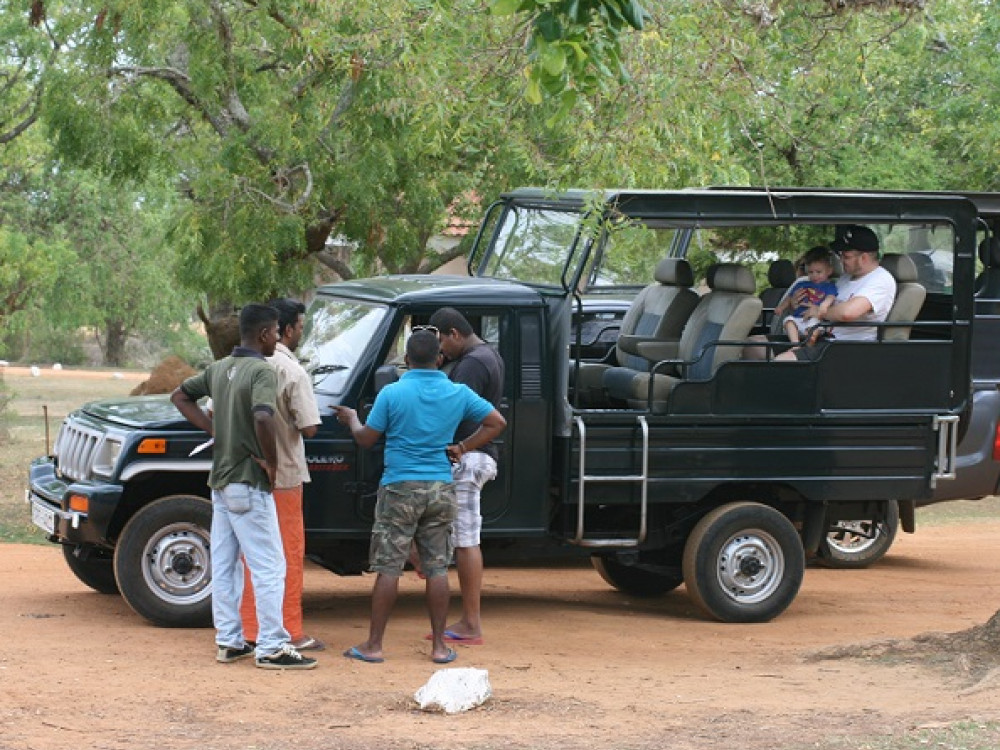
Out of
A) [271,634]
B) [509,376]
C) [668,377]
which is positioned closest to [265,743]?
Result: [271,634]

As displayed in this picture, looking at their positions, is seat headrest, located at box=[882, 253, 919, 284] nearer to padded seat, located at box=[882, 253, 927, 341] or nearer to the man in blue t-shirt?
padded seat, located at box=[882, 253, 927, 341]

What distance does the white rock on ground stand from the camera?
24.5 feet

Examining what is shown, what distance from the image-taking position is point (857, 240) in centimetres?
1077

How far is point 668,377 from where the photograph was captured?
1023cm

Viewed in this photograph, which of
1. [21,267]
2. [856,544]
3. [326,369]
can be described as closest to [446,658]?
[326,369]

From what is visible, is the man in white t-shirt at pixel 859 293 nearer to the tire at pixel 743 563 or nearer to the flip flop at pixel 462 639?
the tire at pixel 743 563

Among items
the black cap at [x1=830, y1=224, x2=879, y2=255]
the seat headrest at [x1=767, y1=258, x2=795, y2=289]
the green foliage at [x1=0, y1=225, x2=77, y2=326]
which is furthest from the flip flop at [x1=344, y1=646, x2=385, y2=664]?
the green foliage at [x1=0, y1=225, x2=77, y2=326]

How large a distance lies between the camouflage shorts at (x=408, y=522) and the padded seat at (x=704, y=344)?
2.02 meters

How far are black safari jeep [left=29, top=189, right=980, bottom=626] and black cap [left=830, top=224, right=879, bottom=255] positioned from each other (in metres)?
0.30

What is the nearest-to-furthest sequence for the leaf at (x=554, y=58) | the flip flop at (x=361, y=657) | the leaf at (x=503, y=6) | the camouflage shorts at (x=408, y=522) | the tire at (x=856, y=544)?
the leaf at (x=503, y=6) → the leaf at (x=554, y=58) → the camouflage shorts at (x=408, y=522) → the flip flop at (x=361, y=657) → the tire at (x=856, y=544)

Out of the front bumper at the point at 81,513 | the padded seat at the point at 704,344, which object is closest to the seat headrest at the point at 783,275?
the padded seat at the point at 704,344

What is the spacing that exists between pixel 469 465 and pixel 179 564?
5.82ft

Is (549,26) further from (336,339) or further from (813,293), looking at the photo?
(813,293)

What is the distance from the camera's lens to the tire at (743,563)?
10.2 metres
